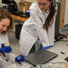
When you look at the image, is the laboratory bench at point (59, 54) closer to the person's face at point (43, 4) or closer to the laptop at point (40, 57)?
the laptop at point (40, 57)

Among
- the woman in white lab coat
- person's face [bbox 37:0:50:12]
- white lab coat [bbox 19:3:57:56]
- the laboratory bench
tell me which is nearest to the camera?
the laboratory bench

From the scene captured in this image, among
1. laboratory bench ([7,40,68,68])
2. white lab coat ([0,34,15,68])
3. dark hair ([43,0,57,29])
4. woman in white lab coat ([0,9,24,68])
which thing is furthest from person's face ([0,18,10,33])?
dark hair ([43,0,57,29])

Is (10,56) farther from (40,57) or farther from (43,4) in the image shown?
(43,4)

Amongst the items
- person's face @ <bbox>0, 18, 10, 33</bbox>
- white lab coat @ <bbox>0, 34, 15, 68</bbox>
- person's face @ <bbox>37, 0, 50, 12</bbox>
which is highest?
person's face @ <bbox>37, 0, 50, 12</bbox>

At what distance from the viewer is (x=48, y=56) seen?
121 centimetres

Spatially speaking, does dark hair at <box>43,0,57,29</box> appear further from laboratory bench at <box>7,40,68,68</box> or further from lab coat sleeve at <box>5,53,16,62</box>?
lab coat sleeve at <box>5,53,16,62</box>

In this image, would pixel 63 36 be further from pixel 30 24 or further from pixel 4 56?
pixel 4 56

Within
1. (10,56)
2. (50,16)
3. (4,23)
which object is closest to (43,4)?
(50,16)

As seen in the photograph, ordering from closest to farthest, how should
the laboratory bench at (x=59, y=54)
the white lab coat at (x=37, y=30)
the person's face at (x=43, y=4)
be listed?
the laboratory bench at (x=59, y=54) → the person's face at (x=43, y=4) → the white lab coat at (x=37, y=30)

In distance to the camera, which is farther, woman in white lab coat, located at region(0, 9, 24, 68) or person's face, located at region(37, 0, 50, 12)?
person's face, located at region(37, 0, 50, 12)

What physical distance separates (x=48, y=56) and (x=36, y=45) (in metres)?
0.48

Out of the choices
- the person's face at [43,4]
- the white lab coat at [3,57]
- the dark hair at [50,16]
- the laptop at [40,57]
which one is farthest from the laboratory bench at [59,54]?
the person's face at [43,4]

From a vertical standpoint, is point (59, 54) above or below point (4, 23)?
below

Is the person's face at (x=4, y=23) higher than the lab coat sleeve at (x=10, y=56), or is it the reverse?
the person's face at (x=4, y=23)
